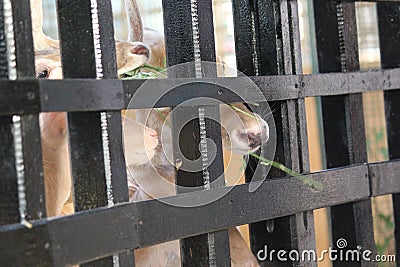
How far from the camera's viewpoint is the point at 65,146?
1.08 meters

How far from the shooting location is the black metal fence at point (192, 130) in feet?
2.80

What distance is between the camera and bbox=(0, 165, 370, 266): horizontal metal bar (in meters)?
0.85

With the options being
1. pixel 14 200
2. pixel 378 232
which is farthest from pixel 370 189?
pixel 378 232

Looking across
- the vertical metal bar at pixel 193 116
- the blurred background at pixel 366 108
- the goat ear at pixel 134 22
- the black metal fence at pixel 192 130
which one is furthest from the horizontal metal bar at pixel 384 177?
the blurred background at pixel 366 108

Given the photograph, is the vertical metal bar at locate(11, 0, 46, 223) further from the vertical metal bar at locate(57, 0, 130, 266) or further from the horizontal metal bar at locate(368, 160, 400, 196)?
the horizontal metal bar at locate(368, 160, 400, 196)

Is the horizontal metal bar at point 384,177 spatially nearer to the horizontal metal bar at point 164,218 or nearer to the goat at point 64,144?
the horizontal metal bar at point 164,218

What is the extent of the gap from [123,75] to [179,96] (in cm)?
22

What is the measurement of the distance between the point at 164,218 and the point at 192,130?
0.55 feet

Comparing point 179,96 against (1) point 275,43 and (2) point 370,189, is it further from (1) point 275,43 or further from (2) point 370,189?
(2) point 370,189

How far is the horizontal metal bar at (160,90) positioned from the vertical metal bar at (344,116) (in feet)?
0.19

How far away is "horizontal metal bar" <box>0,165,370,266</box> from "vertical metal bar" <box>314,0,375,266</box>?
0.22 feet

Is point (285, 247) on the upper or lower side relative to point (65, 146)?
lower

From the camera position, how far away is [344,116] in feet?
4.77

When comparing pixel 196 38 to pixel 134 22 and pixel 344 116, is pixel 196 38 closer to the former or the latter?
pixel 134 22
